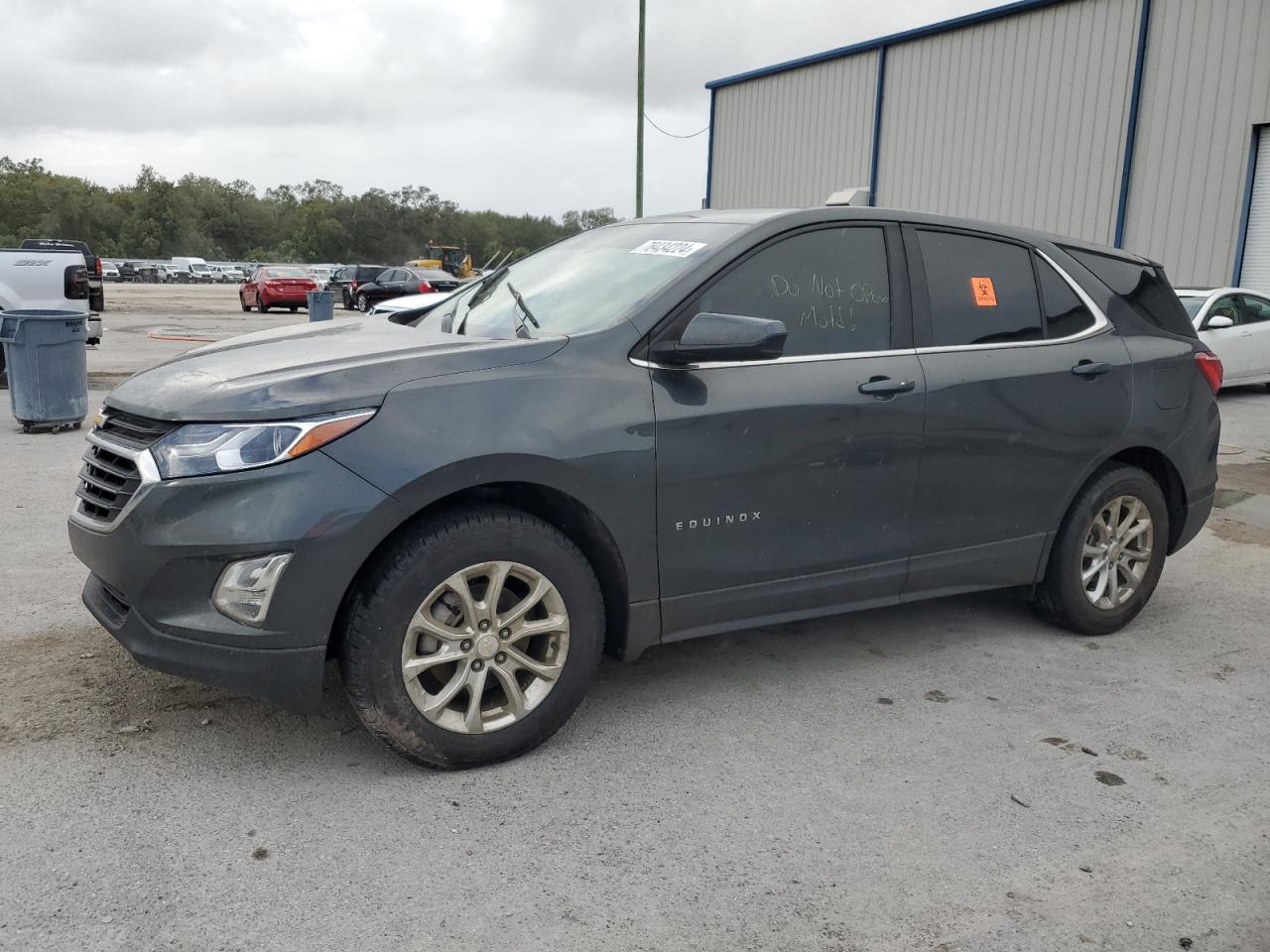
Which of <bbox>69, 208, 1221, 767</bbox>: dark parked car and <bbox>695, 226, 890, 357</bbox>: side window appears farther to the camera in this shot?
<bbox>695, 226, 890, 357</bbox>: side window

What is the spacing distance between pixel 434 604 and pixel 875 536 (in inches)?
65.6

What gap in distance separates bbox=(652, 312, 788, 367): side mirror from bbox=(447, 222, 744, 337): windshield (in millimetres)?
254

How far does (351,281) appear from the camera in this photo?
36406 millimetres

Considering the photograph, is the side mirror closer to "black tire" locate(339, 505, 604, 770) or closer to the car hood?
the car hood

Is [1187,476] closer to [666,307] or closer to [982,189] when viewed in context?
[666,307]

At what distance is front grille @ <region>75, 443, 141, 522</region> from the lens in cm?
313

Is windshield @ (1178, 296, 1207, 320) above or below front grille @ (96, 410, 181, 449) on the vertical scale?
above

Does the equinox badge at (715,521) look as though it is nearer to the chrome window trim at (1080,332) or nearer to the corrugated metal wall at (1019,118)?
the chrome window trim at (1080,332)

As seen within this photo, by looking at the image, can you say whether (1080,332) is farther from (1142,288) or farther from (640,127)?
(640,127)

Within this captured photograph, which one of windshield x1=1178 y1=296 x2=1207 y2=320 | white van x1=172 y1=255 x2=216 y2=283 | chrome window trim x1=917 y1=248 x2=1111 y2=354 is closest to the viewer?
chrome window trim x1=917 y1=248 x2=1111 y2=354

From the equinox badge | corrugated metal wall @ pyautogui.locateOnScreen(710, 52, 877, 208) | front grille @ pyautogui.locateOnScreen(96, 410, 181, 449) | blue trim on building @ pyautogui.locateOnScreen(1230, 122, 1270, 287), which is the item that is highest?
corrugated metal wall @ pyautogui.locateOnScreen(710, 52, 877, 208)

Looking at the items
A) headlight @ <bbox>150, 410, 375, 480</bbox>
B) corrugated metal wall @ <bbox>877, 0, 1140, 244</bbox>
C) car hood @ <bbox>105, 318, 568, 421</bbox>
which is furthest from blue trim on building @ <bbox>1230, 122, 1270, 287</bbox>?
headlight @ <bbox>150, 410, 375, 480</bbox>

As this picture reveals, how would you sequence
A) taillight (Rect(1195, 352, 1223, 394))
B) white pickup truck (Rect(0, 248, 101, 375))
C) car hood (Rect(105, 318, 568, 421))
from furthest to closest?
white pickup truck (Rect(0, 248, 101, 375)) → taillight (Rect(1195, 352, 1223, 394)) → car hood (Rect(105, 318, 568, 421))

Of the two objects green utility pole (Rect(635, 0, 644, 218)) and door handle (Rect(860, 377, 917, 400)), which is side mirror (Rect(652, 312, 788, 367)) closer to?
door handle (Rect(860, 377, 917, 400))
